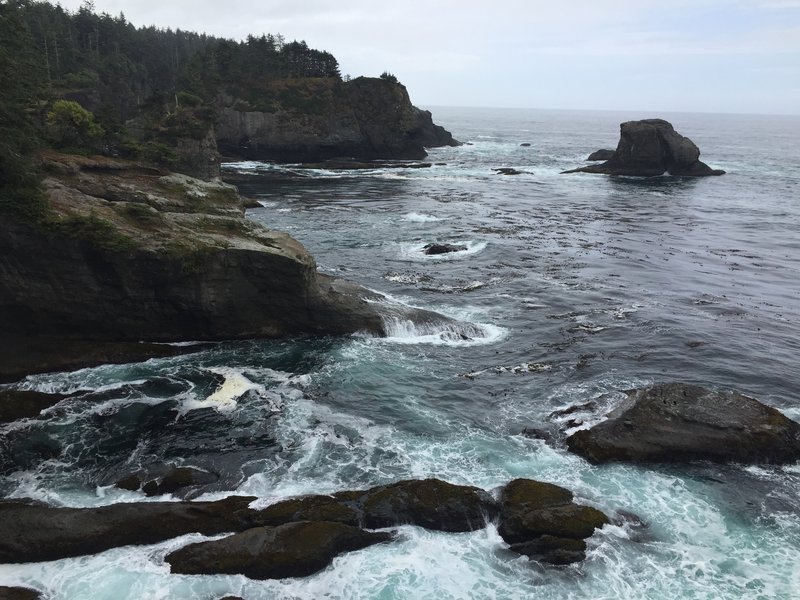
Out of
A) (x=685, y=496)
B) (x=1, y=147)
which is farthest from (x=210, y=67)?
(x=685, y=496)

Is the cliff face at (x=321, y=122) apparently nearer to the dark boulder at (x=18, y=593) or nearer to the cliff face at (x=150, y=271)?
the cliff face at (x=150, y=271)

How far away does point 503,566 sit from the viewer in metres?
15.3

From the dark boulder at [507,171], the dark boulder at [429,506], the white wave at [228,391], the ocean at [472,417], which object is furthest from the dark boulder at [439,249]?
Answer: the dark boulder at [507,171]

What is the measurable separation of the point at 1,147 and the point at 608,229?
52.4 m

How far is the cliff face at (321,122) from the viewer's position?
104 meters

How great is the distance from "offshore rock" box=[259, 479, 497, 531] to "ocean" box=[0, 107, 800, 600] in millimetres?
477

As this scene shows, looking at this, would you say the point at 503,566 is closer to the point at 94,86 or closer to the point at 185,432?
the point at 185,432

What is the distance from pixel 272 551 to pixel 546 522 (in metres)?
7.87

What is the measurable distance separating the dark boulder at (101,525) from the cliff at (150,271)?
11445mm

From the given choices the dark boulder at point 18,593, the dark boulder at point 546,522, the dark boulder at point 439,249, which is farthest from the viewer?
the dark boulder at point 439,249

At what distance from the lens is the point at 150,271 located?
1001 inches

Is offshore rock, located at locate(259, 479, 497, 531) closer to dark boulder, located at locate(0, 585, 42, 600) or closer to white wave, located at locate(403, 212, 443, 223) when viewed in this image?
dark boulder, located at locate(0, 585, 42, 600)

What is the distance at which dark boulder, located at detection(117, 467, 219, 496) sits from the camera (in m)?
17.7

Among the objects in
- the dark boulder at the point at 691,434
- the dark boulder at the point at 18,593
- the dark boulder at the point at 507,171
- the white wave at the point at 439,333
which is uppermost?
the dark boulder at the point at 507,171
